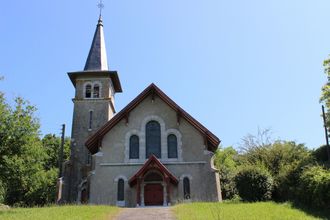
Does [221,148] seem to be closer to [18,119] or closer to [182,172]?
[182,172]

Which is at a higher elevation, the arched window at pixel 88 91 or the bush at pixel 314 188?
the arched window at pixel 88 91

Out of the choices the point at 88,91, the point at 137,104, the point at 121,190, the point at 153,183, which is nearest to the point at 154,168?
the point at 153,183

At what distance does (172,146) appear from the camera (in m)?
25.5

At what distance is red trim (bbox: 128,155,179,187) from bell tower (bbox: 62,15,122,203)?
8.73 m

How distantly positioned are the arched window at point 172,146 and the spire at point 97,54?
544 inches

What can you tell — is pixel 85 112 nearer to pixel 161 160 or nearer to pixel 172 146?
pixel 172 146

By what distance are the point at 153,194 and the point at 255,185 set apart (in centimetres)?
699

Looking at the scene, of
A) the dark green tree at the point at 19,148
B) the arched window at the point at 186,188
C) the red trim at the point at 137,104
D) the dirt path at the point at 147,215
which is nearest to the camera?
the dirt path at the point at 147,215

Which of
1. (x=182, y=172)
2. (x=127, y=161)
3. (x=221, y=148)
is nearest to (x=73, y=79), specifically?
(x=127, y=161)

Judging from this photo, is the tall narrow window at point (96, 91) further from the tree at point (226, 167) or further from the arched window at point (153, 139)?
the tree at point (226, 167)

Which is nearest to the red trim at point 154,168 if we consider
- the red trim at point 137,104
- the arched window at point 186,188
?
the arched window at point 186,188

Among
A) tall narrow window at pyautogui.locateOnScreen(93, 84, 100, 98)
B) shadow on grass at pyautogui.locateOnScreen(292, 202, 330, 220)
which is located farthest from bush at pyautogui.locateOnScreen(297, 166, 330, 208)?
tall narrow window at pyautogui.locateOnScreen(93, 84, 100, 98)

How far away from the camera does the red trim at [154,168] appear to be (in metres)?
23.2

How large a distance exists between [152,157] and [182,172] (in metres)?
2.59
